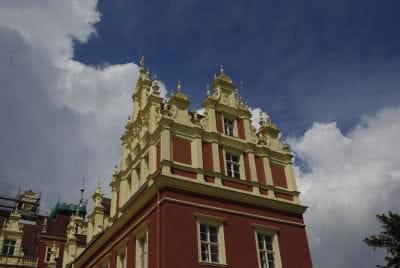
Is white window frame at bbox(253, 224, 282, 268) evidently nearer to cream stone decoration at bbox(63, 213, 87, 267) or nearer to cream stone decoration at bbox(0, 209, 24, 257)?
cream stone decoration at bbox(63, 213, 87, 267)

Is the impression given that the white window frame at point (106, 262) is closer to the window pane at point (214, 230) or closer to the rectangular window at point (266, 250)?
the window pane at point (214, 230)

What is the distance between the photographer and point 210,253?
24.1 metres

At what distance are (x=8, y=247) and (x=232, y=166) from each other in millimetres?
29657

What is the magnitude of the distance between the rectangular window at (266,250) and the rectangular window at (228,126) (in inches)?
269

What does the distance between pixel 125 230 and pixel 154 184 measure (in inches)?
199

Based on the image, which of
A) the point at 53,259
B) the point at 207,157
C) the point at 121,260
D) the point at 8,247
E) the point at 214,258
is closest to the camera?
the point at 214,258

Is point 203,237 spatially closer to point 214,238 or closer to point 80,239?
point 214,238

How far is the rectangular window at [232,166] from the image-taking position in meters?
28.0

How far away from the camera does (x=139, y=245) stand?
25797mm

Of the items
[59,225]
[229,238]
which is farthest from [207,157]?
[59,225]

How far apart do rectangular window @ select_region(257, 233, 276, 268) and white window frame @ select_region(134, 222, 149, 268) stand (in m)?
6.31

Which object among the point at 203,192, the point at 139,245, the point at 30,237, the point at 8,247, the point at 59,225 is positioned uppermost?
the point at 59,225

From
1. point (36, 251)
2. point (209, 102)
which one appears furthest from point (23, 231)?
point (209, 102)

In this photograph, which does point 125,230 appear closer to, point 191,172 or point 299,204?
point 191,172
